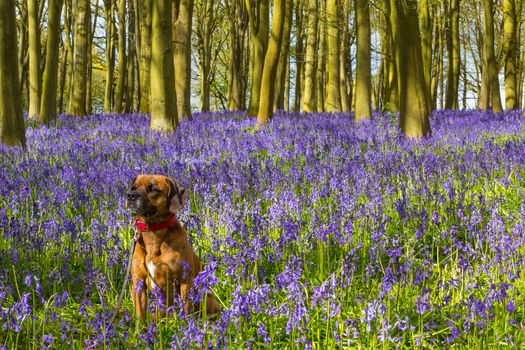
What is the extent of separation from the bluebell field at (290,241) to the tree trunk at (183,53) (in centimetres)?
476

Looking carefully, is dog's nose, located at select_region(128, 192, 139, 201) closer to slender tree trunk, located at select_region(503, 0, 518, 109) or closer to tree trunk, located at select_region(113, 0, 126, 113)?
slender tree trunk, located at select_region(503, 0, 518, 109)

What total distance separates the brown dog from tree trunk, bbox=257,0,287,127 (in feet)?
30.9

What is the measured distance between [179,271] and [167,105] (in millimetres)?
→ 8626

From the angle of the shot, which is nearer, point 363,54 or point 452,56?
point 363,54

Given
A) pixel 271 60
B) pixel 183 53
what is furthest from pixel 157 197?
pixel 183 53

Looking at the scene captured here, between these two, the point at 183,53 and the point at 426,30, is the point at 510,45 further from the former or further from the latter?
the point at 183,53

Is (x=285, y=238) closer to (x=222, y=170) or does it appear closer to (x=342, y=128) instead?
(x=222, y=170)

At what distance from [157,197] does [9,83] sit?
7322mm

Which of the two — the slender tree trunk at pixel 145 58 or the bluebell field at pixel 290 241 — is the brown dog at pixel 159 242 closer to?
the bluebell field at pixel 290 241

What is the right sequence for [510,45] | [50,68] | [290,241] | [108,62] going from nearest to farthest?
[290,241] → [50,68] → [510,45] → [108,62]

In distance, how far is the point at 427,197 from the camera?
546 centimetres

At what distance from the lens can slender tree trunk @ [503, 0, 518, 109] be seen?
19828 mm

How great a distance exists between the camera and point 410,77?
1025cm

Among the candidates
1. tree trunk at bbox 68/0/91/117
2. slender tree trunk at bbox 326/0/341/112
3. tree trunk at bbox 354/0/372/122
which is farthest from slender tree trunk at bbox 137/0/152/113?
tree trunk at bbox 354/0/372/122
